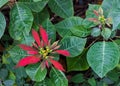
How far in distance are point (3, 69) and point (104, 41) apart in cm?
49

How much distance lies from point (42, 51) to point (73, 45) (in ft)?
0.50

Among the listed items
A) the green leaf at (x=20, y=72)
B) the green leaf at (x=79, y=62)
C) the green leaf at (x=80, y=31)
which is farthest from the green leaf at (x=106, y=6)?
the green leaf at (x=20, y=72)

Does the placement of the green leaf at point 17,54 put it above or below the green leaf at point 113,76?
above

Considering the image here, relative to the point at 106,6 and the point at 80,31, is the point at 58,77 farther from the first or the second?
the point at 106,6

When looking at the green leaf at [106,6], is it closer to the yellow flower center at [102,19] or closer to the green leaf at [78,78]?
the yellow flower center at [102,19]

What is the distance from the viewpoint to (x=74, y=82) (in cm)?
179

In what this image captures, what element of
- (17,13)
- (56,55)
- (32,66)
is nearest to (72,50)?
(56,55)

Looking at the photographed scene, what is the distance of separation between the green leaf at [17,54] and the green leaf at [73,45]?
0.18 meters

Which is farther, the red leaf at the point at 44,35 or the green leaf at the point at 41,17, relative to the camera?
the green leaf at the point at 41,17

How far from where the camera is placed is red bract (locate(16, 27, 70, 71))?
1.45m

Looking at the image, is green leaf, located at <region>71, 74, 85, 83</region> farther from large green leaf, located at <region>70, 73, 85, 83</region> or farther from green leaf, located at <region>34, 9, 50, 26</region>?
green leaf, located at <region>34, 9, 50, 26</region>

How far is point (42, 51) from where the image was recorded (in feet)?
4.87

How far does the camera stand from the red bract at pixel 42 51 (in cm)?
145

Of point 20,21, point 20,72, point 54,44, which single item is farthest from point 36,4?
point 20,72
